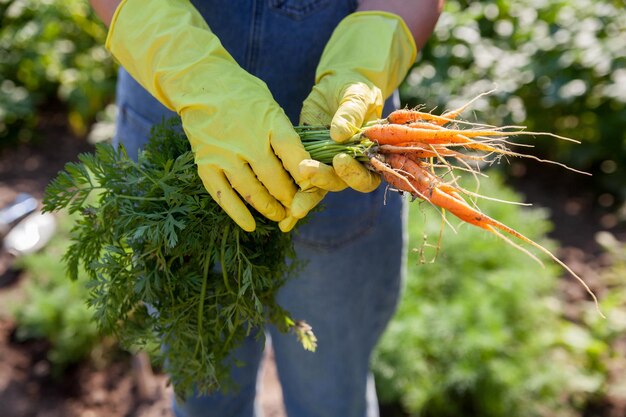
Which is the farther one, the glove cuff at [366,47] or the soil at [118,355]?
the soil at [118,355]

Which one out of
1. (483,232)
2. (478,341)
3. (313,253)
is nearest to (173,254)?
(313,253)

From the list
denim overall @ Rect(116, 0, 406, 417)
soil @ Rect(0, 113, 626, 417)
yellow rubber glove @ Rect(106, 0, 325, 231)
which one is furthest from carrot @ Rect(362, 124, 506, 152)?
soil @ Rect(0, 113, 626, 417)

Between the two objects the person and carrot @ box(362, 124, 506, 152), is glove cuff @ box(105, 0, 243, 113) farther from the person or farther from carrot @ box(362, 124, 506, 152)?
carrot @ box(362, 124, 506, 152)

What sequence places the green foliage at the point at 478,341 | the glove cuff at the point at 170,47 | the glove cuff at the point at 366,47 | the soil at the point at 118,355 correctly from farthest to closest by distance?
the soil at the point at 118,355
the green foliage at the point at 478,341
the glove cuff at the point at 366,47
the glove cuff at the point at 170,47

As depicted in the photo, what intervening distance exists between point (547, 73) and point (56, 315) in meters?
2.88

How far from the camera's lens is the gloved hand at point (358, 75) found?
1.31 meters

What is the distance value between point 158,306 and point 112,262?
5.4 inches

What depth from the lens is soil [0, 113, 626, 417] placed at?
2.55 m

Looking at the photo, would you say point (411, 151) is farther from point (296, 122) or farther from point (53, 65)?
point (53, 65)

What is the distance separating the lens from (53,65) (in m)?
4.33

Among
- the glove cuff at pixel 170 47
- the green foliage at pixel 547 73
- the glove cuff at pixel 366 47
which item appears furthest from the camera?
the green foliage at pixel 547 73

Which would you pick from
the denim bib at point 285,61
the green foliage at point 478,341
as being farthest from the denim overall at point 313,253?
the green foliage at point 478,341

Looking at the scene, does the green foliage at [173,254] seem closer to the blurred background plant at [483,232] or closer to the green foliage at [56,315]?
the blurred background plant at [483,232]

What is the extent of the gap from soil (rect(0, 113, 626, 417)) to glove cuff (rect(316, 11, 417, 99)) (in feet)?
5.10
